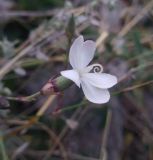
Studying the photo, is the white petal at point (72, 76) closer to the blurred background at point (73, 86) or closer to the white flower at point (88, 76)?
the white flower at point (88, 76)

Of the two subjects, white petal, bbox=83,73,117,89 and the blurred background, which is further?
the blurred background

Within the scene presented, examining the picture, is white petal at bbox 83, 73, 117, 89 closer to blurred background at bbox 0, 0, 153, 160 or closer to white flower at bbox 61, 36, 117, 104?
white flower at bbox 61, 36, 117, 104

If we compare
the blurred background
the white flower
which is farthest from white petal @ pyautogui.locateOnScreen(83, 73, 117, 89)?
the blurred background

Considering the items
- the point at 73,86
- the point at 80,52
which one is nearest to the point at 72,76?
the point at 80,52

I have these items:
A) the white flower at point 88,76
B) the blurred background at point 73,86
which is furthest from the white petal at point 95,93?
the blurred background at point 73,86

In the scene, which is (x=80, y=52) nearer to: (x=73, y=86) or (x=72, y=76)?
(x=72, y=76)

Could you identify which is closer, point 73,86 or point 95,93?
point 95,93

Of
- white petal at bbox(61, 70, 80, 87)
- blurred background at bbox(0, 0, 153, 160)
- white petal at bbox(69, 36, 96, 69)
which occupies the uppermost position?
white petal at bbox(69, 36, 96, 69)
